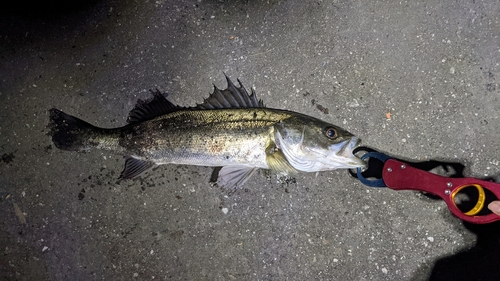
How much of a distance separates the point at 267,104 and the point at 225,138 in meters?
0.88

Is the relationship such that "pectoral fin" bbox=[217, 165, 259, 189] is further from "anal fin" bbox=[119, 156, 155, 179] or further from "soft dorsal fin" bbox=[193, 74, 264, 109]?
"anal fin" bbox=[119, 156, 155, 179]

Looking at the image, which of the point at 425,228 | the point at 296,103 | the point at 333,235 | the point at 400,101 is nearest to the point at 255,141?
the point at 296,103

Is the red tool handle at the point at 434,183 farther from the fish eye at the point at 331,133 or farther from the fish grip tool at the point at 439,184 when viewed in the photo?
the fish eye at the point at 331,133

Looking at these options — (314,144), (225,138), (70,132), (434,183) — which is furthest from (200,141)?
(434,183)

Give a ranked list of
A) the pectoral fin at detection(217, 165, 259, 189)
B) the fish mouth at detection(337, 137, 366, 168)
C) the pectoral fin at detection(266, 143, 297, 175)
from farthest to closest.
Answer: the pectoral fin at detection(217, 165, 259, 189) < the pectoral fin at detection(266, 143, 297, 175) < the fish mouth at detection(337, 137, 366, 168)

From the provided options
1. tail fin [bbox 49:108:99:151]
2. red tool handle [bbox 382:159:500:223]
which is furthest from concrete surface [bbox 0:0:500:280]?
red tool handle [bbox 382:159:500:223]

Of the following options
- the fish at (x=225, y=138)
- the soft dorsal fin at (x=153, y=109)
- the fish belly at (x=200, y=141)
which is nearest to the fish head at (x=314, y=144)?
the fish at (x=225, y=138)

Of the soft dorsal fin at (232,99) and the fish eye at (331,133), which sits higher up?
the fish eye at (331,133)

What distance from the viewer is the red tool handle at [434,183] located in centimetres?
276

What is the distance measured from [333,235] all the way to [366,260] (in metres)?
0.50

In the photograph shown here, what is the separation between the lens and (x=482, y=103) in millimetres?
3678

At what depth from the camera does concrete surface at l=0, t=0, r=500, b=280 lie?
3.69m

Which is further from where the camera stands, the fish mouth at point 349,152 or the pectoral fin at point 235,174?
the pectoral fin at point 235,174

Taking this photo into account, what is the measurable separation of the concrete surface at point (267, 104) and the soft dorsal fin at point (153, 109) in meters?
0.37
